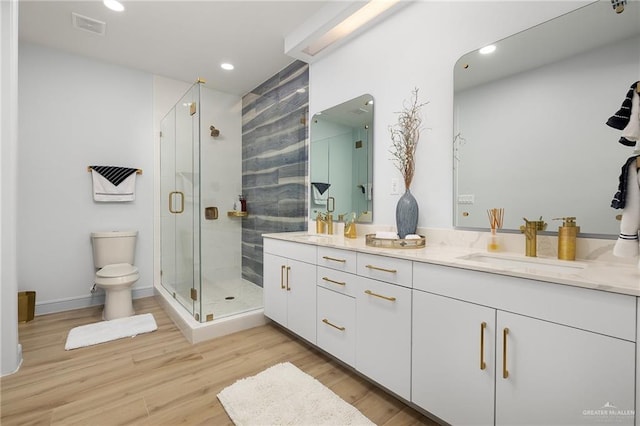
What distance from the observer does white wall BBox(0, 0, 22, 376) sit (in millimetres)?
1781

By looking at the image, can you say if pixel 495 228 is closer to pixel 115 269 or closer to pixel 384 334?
pixel 384 334

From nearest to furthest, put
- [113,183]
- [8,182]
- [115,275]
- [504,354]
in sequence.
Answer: [504,354], [8,182], [115,275], [113,183]

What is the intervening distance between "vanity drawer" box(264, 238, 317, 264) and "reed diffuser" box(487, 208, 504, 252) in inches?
42.5

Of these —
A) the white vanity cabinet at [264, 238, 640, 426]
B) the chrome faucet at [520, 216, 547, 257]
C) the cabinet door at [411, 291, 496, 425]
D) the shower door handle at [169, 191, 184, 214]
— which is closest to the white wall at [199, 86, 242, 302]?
the shower door handle at [169, 191, 184, 214]

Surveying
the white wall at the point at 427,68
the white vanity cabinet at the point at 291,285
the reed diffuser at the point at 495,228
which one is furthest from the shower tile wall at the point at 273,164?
the reed diffuser at the point at 495,228

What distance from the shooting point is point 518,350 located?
1.06 metres

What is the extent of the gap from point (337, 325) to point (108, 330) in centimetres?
205

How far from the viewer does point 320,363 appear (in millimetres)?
1982

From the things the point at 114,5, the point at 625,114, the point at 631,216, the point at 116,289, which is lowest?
the point at 116,289

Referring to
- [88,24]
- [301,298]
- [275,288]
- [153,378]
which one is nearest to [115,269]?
[153,378]

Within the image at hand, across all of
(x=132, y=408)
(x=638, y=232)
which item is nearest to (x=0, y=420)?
(x=132, y=408)

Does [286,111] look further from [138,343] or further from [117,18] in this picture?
[138,343]

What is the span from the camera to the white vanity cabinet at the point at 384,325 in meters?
1.44

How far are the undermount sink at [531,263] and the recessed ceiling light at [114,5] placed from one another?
3.03 m
